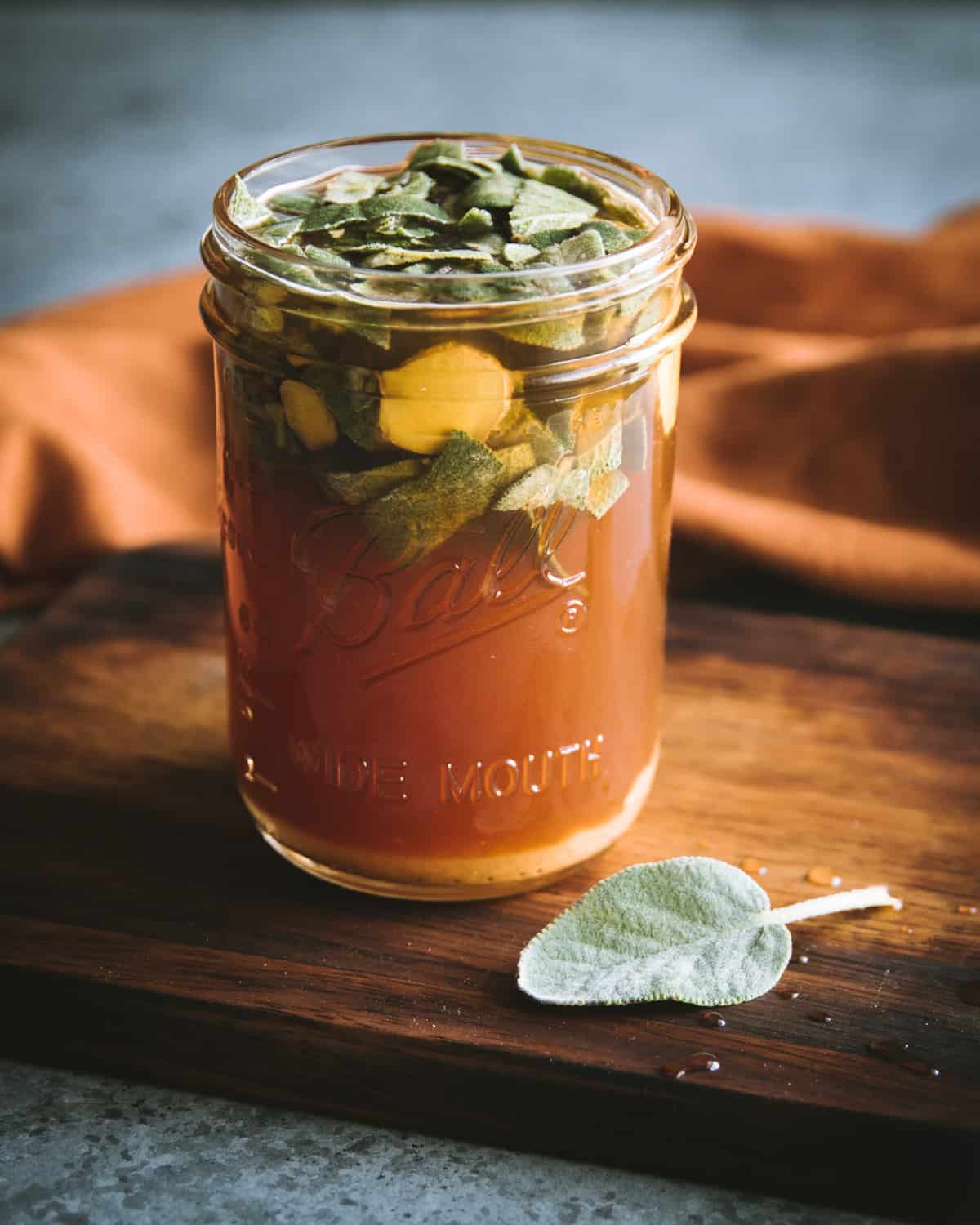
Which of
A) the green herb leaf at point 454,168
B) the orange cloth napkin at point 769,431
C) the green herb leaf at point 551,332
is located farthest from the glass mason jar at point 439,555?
the orange cloth napkin at point 769,431

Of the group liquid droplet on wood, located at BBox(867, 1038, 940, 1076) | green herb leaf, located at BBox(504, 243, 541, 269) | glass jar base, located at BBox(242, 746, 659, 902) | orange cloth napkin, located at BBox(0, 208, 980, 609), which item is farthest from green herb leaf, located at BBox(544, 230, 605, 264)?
orange cloth napkin, located at BBox(0, 208, 980, 609)

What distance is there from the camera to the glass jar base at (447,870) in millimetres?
1126

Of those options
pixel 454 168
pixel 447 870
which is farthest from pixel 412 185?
pixel 447 870

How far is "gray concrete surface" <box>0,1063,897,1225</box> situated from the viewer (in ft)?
3.09

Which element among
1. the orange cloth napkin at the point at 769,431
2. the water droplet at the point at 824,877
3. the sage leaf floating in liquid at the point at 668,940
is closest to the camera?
the sage leaf floating in liquid at the point at 668,940

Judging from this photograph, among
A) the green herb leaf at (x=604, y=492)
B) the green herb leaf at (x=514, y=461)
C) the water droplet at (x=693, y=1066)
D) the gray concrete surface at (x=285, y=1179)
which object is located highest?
the green herb leaf at (x=514, y=461)

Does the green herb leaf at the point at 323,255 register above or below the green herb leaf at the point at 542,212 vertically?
below

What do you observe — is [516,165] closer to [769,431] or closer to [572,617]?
[572,617]

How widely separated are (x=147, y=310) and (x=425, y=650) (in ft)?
3.83

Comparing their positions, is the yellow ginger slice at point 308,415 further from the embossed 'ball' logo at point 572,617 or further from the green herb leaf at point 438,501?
the embossed 'ball' logo at point 572,617

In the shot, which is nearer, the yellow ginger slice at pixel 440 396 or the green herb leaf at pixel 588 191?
the yellow ginger slice at pixel 440 396

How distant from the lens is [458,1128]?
1006mm

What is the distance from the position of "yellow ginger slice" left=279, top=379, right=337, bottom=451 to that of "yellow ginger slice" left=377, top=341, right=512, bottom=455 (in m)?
0.04

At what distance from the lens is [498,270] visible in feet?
3.18
